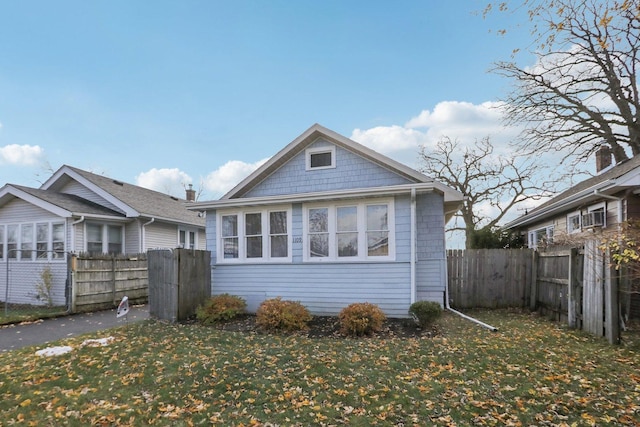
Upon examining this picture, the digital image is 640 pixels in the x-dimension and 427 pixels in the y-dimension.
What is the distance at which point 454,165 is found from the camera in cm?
2678

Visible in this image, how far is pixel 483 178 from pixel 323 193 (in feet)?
65.1

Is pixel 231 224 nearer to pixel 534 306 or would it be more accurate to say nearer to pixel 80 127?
pixel 534 306

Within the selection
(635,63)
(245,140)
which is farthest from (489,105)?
(245,140)

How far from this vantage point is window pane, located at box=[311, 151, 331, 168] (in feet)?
37.1

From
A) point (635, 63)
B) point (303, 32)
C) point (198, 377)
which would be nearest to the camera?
point (198, 377)

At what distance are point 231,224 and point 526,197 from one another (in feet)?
71.4

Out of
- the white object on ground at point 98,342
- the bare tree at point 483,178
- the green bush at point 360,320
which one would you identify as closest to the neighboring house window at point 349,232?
the green bush at point 360,320

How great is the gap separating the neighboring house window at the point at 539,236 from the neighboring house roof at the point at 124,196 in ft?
47.8

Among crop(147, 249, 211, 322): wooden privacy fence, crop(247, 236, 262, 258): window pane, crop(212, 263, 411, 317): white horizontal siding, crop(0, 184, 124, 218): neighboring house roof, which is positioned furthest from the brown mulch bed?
crop(0, 184, 124, 218): neighboring house roof

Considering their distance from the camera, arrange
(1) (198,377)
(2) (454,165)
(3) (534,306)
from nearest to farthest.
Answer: (1) (198,377) < (3) (534,306) < (2) (454,165)

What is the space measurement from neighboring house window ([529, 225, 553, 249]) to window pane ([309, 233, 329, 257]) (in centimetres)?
849

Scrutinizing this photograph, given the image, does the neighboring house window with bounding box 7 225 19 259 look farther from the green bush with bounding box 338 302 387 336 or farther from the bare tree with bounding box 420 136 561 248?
the bare tree with bounding box 420 136 561 248

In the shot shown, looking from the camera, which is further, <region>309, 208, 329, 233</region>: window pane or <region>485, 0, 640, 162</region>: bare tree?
<region>485, 0, 640, 162</region>: bare tree

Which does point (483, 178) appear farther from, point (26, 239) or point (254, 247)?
point (26, 239)
